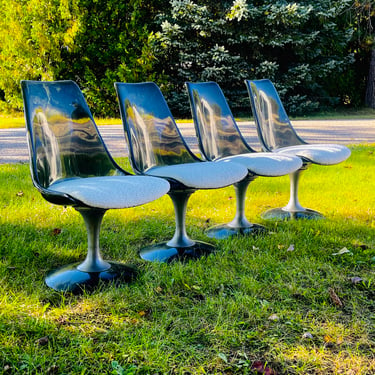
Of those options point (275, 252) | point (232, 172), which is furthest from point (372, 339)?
point (232, 172)

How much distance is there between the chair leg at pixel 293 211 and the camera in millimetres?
4520

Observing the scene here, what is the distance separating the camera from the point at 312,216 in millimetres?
4512

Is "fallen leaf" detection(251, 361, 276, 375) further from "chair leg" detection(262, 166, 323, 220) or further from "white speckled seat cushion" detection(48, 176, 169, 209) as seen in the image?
"chair leg" detection(262, 166, 323, 220)

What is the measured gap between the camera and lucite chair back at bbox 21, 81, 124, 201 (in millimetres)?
3047

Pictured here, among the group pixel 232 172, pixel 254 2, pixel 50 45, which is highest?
pixel 254 2

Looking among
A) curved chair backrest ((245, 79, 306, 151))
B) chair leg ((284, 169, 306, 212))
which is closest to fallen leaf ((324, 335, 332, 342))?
chair leg ((284, 169, 306, 212))

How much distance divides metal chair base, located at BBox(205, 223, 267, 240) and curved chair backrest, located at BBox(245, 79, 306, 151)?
3.46ft

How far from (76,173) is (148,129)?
76 centimetres

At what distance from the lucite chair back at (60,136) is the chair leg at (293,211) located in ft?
5.92

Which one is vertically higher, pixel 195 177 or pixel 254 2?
pixel 254 2

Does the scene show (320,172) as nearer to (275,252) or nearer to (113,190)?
(275,252)

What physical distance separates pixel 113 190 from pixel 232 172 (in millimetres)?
1044

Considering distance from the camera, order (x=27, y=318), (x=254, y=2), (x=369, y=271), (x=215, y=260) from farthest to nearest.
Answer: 1. (x=254, y=2)
2. (x=215, y=260)
3. (x=369, y=271)
4. (x=27, y=318)

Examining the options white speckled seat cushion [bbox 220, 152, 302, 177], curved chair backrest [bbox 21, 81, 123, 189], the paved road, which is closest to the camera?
curved chair backrest [bbox 21, 81, 123, 189]
